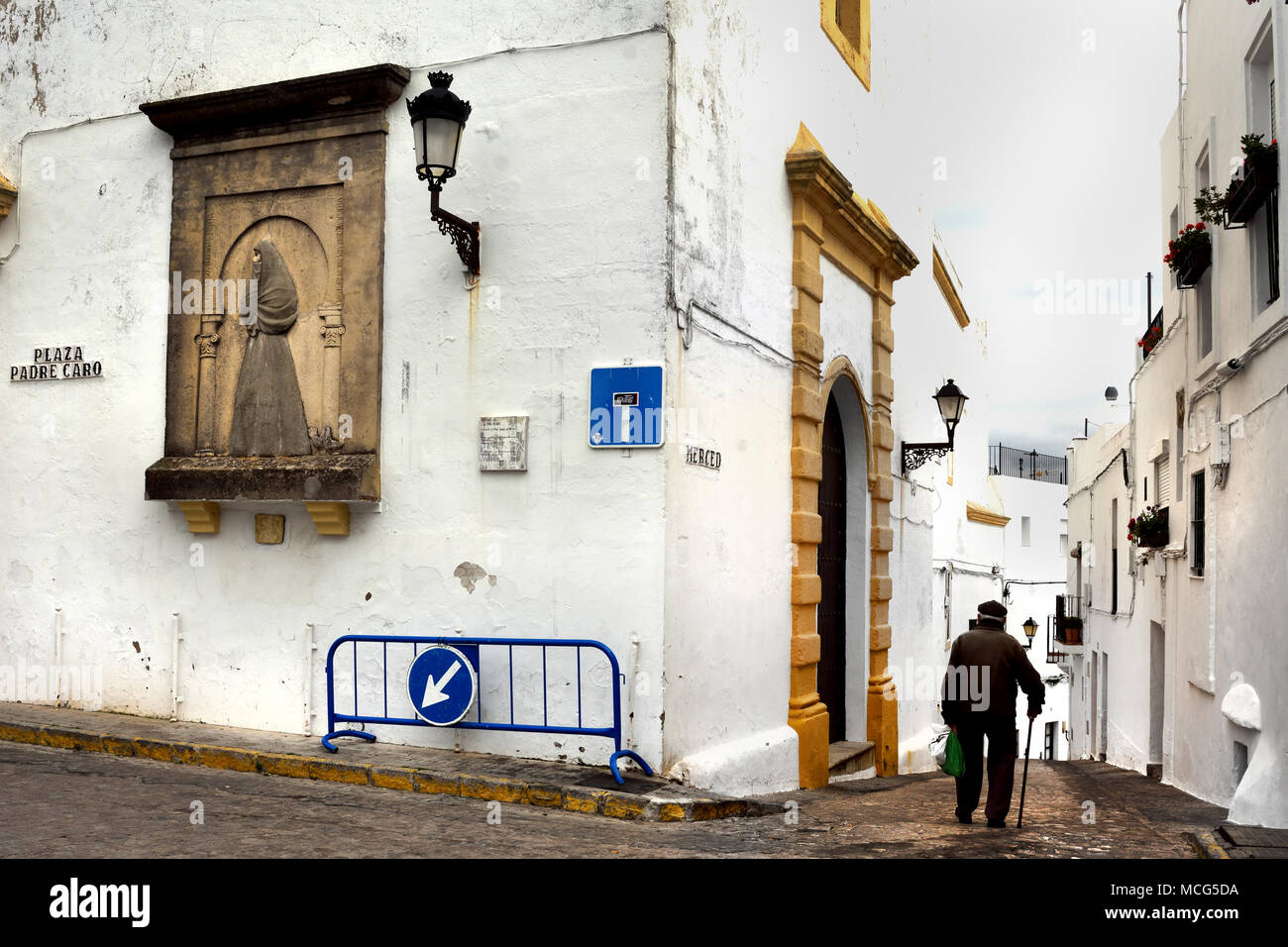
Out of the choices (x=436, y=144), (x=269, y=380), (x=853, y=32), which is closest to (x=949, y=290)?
(x=853, y=32)

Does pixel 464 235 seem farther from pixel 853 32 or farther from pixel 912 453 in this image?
pixel 912 453

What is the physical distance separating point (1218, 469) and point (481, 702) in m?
6.25

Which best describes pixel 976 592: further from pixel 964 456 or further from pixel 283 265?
pixel 283 265

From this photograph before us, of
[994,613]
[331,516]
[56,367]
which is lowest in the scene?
[994,613]

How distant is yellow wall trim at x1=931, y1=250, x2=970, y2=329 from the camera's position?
18609 millimetres

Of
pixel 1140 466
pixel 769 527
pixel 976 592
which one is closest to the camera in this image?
pixel 769 527

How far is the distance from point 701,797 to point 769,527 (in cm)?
276

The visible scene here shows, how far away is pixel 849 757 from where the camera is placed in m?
11.4

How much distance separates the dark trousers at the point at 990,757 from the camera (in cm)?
815

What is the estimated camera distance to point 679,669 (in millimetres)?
7859

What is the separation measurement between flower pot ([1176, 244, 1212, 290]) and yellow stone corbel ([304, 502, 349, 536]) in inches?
312

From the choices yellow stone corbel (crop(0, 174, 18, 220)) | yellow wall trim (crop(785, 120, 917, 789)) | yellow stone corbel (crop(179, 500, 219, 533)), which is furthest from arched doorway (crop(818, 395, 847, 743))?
yellow stone corbel (crop(0, 174, 18, 220))

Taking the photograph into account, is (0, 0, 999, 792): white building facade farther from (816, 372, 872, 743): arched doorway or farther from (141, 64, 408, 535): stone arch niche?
(816, 372, 872, 743): arched doorway
